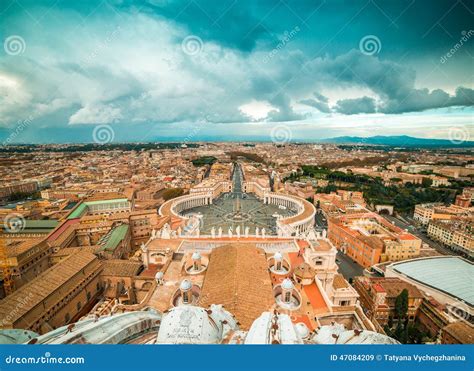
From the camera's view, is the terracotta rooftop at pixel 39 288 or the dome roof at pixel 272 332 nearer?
the dome roof at pixel 272 332

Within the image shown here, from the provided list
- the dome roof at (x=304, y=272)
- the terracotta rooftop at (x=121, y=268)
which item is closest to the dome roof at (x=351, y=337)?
the dome roof at (x=304, y=272)

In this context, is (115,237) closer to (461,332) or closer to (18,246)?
(18,246)

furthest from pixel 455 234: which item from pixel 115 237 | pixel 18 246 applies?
pixel 18 246

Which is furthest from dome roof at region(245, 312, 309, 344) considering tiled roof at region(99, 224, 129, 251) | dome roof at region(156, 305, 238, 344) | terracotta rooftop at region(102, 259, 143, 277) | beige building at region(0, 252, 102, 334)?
tiled roof at region(99, 224, 129, 251)

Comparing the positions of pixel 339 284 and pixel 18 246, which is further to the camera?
pixel 18 246

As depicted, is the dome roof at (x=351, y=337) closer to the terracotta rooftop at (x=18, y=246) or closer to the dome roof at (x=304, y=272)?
the dome roof at (x=304, y=272)

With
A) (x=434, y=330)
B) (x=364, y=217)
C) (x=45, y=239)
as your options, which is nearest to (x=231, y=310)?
(x=434, y=330)

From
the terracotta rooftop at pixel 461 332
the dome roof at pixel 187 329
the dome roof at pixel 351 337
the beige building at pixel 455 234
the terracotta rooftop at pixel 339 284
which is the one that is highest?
the dome roof at pixel 187 329
